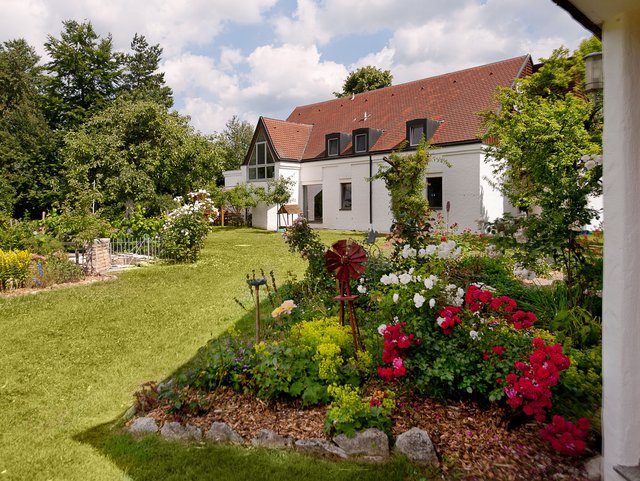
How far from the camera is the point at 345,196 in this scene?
88.1 feet

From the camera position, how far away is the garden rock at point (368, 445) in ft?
10.7

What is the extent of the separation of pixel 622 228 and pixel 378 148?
74.3 feet

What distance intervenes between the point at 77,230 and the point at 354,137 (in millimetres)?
16787

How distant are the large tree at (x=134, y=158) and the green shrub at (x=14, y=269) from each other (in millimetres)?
5976

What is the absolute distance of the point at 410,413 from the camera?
3.63m

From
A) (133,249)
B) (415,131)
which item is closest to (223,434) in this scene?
(133,249)

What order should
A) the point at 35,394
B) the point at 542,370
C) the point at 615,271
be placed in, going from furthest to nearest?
the point at 35,394, the point at 542,370, the point at 615,271

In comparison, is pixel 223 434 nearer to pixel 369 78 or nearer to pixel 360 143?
pixel 360 143

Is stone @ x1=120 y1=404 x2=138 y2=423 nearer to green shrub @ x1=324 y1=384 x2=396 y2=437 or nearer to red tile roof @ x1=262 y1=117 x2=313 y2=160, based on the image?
green shrub @ x1=324 y1=384 x2=396 y2=437

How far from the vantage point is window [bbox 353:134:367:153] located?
2522 cm

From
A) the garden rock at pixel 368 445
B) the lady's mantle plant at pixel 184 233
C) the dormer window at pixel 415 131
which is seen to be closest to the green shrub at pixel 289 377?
the garden rock at pixel 368 445

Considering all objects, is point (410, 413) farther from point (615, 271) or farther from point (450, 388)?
Answer: point (615, 271)

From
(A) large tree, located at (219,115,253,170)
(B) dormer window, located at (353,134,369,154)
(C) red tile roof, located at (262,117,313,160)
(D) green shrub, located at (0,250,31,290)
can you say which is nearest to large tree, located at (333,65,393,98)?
(C) red tile roof, located at (262,117,313,160)

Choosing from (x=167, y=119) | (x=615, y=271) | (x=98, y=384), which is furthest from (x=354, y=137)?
(x=615, y=271)
